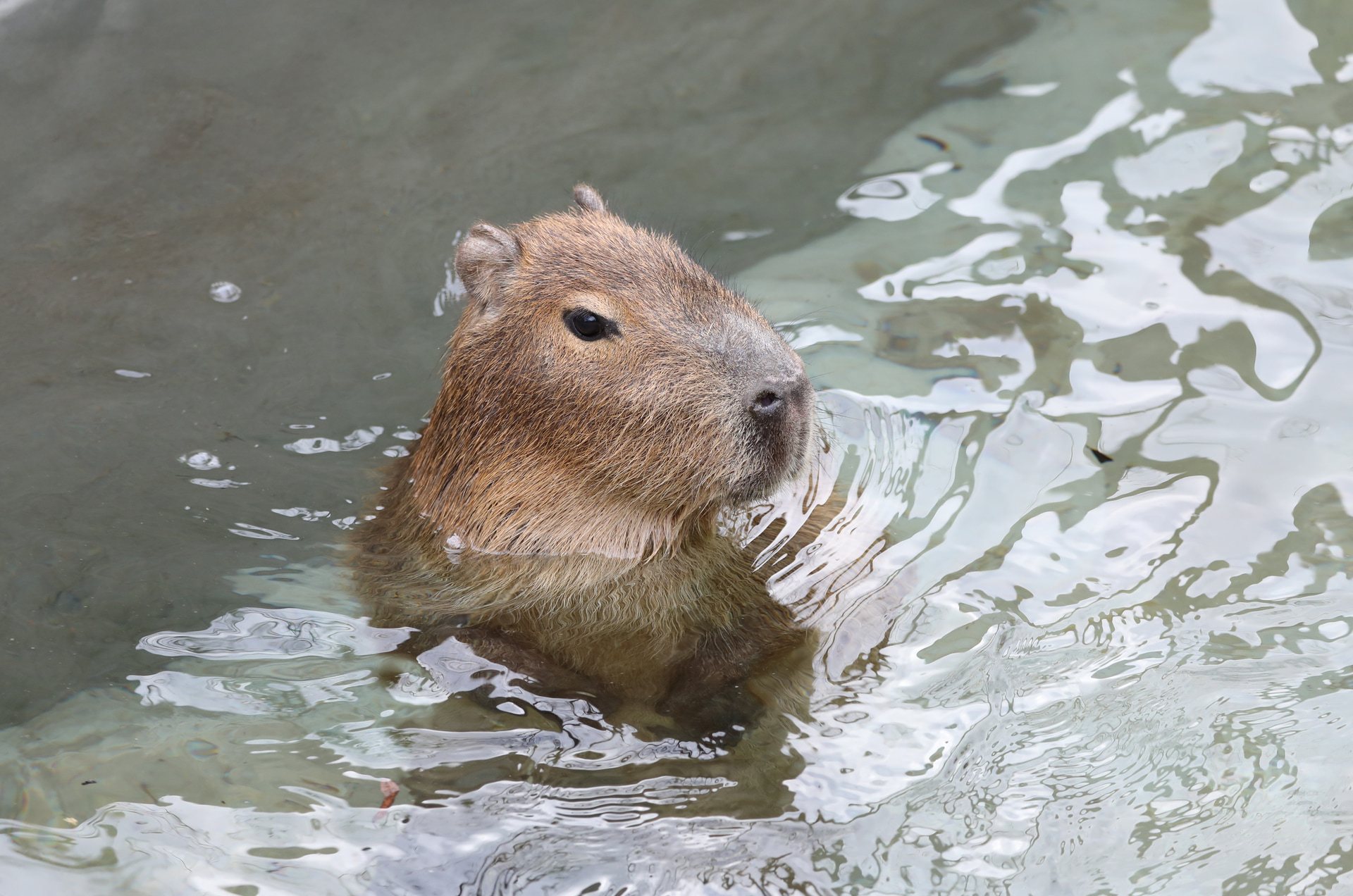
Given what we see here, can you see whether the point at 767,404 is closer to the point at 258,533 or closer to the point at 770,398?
the point at 770,398

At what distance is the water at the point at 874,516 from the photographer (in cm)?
318

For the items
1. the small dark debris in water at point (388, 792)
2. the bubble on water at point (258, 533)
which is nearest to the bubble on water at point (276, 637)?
the bubble on water at point (258, 533)

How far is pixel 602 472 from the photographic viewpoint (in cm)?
389

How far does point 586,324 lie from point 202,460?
1.55 meters

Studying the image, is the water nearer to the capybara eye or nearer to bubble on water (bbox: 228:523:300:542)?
bubble on water (bbox: 228:523:300:542)

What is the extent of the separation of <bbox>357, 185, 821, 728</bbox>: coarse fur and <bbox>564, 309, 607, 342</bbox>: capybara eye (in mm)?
22

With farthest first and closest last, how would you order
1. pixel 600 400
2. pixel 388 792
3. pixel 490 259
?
pixel 490 259
pixel 600 400
pixel 388 792

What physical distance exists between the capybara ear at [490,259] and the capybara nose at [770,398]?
3.09 feet

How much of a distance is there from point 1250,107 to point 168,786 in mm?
5020

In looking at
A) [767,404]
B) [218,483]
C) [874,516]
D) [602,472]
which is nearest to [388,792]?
[602,472]

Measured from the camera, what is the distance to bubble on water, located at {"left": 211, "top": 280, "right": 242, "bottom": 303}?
504 cm

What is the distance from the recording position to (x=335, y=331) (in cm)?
509

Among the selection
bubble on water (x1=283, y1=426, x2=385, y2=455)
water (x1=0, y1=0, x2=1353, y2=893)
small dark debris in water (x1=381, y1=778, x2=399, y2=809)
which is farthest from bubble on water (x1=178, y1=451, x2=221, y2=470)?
small dark debris in water (x1=381, y1=778, x2=399, y2=809)

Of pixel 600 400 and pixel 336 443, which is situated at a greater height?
pixel 600 400
